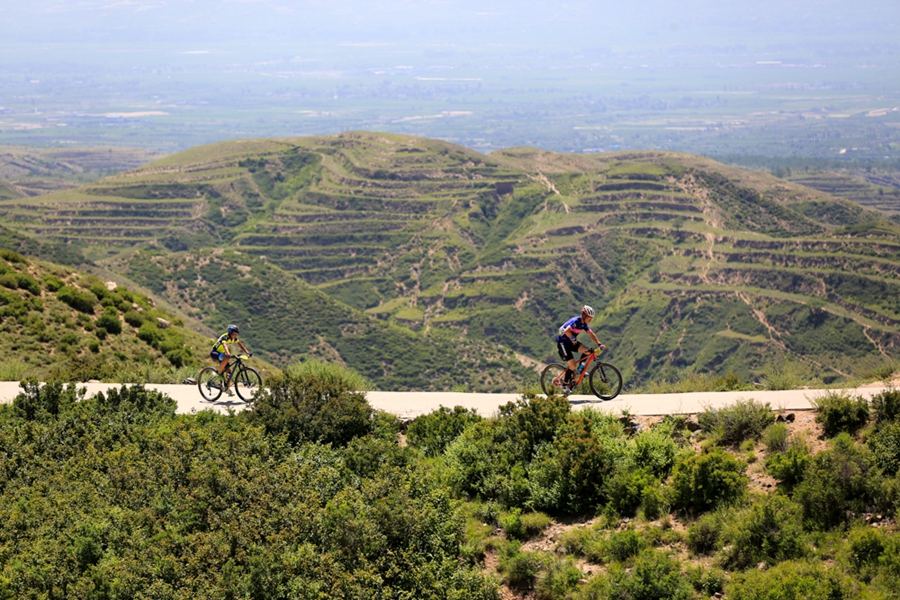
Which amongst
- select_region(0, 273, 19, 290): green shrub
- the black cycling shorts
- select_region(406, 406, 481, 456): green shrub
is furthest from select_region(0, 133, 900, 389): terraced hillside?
select_region(406, 406, 481, 456): green shrub

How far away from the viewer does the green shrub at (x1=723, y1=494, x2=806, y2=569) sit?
11.3 m

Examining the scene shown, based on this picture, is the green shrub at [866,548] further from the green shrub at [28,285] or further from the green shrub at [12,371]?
the green shrub at [28,285]

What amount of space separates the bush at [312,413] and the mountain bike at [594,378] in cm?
408

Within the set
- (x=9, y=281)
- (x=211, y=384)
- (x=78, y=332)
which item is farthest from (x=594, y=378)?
(x=9, y=281)

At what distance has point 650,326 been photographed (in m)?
125

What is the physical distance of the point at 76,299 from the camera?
33.9 metres

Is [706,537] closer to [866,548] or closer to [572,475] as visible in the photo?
[866,548]

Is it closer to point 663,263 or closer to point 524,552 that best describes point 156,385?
point 524,552

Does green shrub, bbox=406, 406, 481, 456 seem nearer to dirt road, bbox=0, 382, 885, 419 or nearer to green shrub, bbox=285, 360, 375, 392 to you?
dirt road, bbox=0, 382, 885, 419

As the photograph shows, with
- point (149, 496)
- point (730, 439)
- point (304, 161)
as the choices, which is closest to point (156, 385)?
point (149, 496)

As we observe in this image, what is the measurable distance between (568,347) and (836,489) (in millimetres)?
6810

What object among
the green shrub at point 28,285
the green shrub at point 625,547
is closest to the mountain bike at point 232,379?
the green shrub at point 625,547

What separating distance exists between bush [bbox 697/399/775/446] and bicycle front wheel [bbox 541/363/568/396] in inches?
148

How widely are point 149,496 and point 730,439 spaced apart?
10.2m
